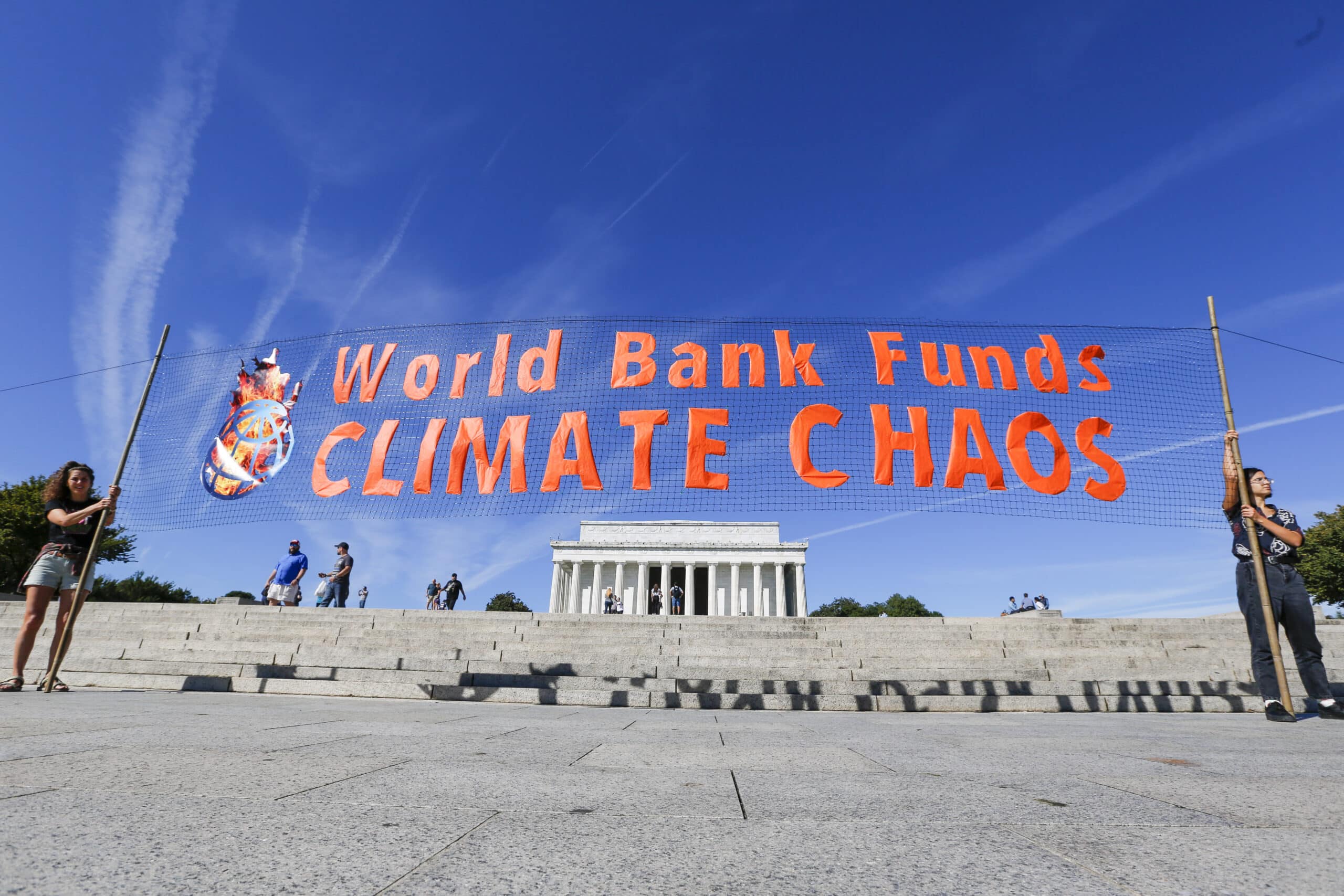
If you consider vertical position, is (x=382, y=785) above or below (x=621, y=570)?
below

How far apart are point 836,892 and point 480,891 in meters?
0.56

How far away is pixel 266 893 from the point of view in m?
0.93

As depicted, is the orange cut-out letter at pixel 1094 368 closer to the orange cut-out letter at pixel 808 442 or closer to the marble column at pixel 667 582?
the orange cut-out letter at pixel 808 442

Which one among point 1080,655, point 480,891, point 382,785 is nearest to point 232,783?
point 382,785

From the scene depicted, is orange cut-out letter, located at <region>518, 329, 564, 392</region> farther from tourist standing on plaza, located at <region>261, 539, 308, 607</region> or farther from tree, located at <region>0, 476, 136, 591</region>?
tree, located at <region>0, 476, 136, 591</region>

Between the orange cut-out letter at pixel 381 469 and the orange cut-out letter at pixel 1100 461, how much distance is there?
12980 millimetres

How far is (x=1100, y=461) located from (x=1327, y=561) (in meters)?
32.8

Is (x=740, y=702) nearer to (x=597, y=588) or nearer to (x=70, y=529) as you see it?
(x=70, y=529)

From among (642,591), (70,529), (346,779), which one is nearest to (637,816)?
(346,779)

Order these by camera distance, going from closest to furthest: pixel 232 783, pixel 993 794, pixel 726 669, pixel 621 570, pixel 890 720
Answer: pixel 232 783, pixel 993 794, pixel 890 720, pixel 726 669, pixel 621 570

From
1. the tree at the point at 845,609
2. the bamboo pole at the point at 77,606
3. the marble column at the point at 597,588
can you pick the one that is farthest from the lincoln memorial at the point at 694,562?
the bamboo pole at the point at 77,606

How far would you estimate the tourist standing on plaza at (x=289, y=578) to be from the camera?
13.4m

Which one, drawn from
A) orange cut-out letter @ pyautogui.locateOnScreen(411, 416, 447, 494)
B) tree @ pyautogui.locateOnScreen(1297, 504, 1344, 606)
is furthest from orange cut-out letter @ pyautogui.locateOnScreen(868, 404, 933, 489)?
tree @ pyautogui.locateOnScreen(1297, 504, 1344, 606)

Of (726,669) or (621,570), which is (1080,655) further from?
(621,570)
